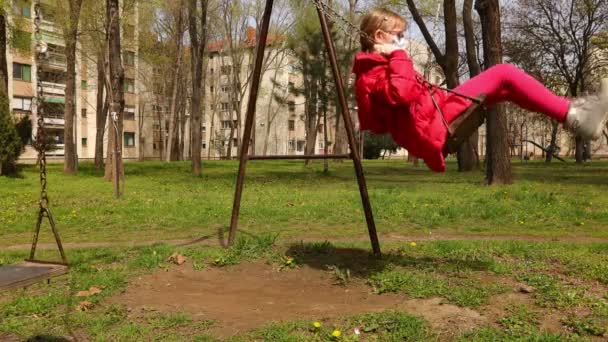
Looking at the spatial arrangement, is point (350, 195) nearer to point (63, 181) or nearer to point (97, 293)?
point (97, 293)

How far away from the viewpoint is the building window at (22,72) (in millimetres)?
43875

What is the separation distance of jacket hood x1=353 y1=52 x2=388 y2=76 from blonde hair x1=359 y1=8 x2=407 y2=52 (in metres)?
0.13

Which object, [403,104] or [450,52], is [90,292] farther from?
[450,52]

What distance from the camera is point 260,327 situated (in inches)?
143

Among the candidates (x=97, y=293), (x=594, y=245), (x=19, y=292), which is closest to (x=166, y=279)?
(x=97, y=293)

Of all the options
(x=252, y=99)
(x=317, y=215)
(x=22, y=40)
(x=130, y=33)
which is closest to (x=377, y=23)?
(x=252, y=99)

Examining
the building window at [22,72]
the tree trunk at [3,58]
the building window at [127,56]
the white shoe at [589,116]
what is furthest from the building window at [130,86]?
the white shoe at [589,116]

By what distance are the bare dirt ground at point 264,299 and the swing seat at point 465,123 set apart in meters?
1.24

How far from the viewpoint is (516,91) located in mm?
Answer: 3877

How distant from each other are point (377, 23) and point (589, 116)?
1.70m

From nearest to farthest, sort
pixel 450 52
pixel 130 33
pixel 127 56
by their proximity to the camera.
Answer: pixel 450 52, pixel 130 33, pixel 127 56

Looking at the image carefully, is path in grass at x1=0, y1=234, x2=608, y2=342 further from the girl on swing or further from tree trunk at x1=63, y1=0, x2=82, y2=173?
tree trunk at x1=63, y1=0, x2=82, y2=173

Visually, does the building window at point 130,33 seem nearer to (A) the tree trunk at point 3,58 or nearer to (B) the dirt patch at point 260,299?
(A) the tree trunk at point 3,58

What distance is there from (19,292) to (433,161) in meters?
3.85
